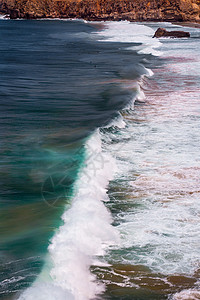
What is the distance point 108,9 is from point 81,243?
14158 centimetres

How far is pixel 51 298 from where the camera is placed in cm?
511

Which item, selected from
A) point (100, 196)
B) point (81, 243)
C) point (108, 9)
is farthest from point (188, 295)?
point (108, 9)

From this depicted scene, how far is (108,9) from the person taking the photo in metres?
141

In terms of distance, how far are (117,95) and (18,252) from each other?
12.5 m

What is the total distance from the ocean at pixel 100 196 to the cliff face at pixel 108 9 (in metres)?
110

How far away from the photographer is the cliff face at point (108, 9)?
396 feet

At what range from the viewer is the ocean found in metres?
5.58

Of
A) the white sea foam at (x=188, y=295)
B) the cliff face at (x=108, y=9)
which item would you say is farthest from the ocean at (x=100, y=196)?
the cliff face at (x=108, y=9)

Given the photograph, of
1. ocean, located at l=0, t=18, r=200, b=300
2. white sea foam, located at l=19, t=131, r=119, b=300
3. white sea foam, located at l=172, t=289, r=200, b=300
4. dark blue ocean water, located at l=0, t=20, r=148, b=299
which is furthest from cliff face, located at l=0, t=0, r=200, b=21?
white sea foam, located at l=172, t=289, r=200, b=300

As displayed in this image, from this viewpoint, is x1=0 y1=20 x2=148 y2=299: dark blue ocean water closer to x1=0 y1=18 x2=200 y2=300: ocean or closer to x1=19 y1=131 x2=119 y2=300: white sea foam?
x1=0 y1=18 x2=200 y2=300: ocean

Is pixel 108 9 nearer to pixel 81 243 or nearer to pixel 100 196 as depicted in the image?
pixel 100 196

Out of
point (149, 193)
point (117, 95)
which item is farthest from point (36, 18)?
point (149, 193)

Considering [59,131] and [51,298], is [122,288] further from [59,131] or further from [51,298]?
[59,131]

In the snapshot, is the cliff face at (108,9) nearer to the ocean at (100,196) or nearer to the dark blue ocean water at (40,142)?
the dark blue ocean water at (40,142)
